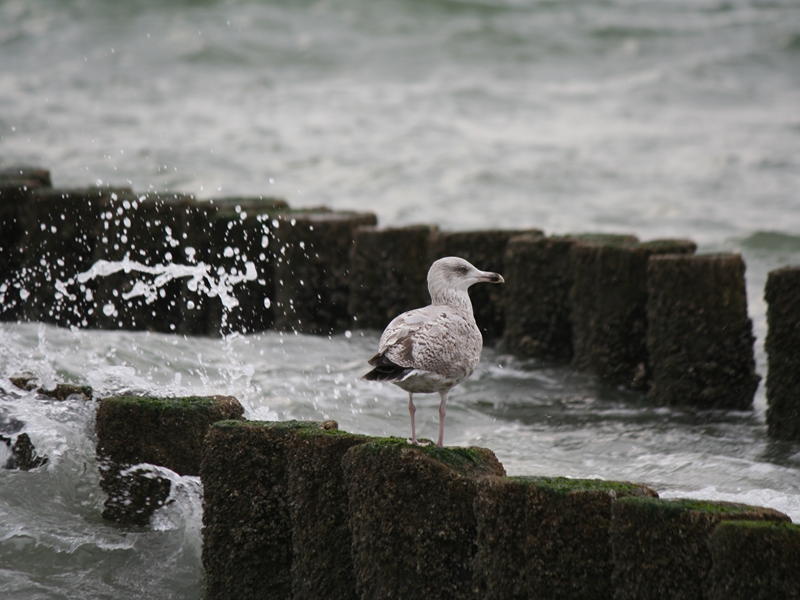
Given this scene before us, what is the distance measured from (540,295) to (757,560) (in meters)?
3.99

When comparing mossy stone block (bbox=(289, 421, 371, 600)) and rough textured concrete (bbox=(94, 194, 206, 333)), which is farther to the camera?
rough textured concrete (bbox=(94, 194, 206, 333))

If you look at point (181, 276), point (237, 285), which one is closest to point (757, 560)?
point (237, 285)

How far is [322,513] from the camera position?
3.17 m

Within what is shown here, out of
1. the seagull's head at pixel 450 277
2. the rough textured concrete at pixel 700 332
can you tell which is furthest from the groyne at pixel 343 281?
the seagull's head at pixel 450 277

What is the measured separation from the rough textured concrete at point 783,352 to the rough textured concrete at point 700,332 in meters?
0.43

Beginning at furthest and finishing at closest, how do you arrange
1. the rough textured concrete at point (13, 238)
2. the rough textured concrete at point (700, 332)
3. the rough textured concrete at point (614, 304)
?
the rough textured concrete at point (13, 238)
the rough textured concrete at point (614, 304)
the rough textured concrete at point (700, 332)

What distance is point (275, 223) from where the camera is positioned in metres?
6.91

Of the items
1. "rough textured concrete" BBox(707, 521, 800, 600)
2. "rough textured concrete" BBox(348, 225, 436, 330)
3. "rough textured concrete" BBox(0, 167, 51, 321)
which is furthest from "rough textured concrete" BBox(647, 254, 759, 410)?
"rough textured concrete" BBox(0, 167, 51, 321)

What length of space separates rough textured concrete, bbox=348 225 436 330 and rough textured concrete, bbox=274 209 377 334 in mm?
110

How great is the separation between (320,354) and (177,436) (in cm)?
304

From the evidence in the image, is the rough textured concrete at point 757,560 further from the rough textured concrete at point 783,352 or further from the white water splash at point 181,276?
the white water splash at point 181,276

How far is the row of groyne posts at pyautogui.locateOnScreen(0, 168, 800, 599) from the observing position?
2781 mm

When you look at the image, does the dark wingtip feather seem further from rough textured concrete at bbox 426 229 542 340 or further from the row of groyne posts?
rough textured concrete at bbox 426 229 542 340

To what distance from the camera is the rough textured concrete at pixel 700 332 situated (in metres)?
5.39
